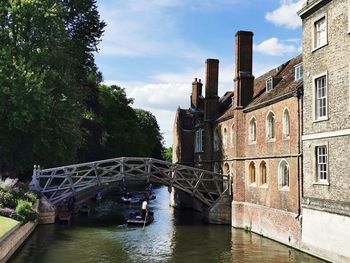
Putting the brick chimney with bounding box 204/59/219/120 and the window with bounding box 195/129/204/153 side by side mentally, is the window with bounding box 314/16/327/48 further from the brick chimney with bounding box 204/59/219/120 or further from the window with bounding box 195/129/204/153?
the window with bounding box 195/129/204/153

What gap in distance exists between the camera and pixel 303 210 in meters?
21.0

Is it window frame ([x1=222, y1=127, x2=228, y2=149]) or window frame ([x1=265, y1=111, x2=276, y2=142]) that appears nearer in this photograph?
window frame ([x1=265, y1=111, x2=276, y2=142])

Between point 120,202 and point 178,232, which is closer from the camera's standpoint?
point 178,232

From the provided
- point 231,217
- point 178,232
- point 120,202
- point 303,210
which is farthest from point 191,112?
point 303,210

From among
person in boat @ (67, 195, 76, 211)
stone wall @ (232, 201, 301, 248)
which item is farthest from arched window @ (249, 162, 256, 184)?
person in boat @ (67, 195, 76, 211)

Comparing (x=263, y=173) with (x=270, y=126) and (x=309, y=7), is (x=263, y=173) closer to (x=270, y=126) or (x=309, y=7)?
(x=270, y=126)

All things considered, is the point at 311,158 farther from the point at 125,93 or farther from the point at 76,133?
the point at 125,93

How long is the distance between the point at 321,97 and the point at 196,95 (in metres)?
25.1

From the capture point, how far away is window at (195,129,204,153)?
130 feet

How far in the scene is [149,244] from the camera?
2322cm

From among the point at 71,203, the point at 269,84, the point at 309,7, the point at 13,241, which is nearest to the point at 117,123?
the point at 71,203

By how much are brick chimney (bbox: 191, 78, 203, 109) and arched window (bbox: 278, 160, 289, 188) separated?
2024cm

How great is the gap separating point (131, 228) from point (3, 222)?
423 inches

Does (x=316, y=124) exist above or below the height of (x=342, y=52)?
below
